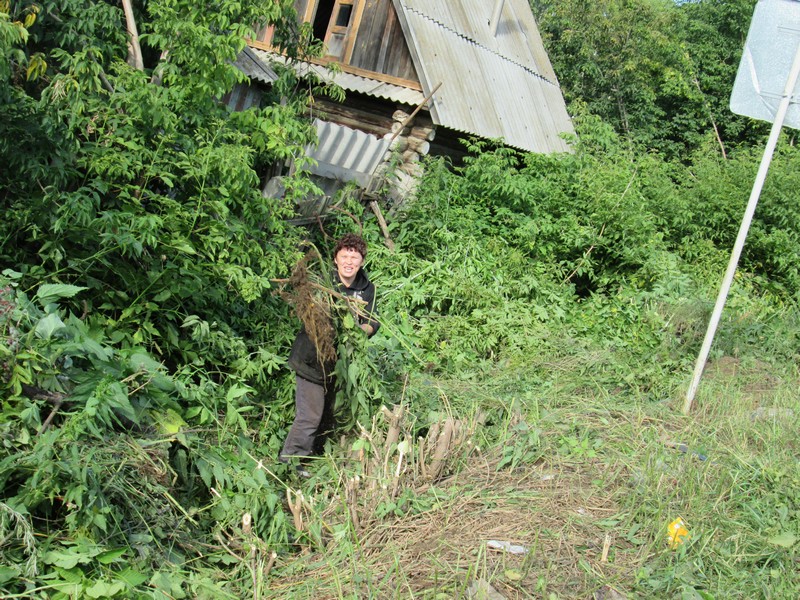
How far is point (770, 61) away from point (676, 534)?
3.71 metres

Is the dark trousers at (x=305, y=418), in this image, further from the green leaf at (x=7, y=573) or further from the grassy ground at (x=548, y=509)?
the green leaf at (x=7, y=573)

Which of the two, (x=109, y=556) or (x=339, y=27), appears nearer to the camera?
(x=109, y=556)

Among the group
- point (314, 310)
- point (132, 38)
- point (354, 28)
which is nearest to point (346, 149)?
point (354, 28)

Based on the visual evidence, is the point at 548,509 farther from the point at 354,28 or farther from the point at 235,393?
the point at 354,28

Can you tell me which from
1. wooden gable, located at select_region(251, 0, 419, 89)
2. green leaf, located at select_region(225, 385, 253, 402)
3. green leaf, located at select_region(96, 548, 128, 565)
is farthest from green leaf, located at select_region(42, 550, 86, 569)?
wooden gable, located at select_region(251, 0, 419, 89)

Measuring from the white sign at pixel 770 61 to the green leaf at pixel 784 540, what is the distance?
3119 mm

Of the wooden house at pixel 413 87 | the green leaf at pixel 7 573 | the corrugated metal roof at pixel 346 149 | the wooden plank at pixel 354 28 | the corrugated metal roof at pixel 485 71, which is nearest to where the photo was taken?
the green leaf at pixel 7 573

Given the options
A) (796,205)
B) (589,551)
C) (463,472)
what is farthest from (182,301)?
(796,205)

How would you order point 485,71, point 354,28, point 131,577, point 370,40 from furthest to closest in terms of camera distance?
point 485,71
point 354,28
point 370,40
point 131,577

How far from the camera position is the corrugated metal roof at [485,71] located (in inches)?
444

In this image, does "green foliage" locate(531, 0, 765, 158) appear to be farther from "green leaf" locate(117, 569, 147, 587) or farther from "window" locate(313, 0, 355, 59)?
"green leaf" locate(117, 569, 147, 587)

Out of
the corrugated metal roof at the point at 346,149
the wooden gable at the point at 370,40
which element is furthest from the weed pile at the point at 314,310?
the wooden gable at the point at 370,40

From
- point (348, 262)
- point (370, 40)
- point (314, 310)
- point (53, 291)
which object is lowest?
point (53, 291)

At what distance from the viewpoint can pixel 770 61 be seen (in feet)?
18.5
